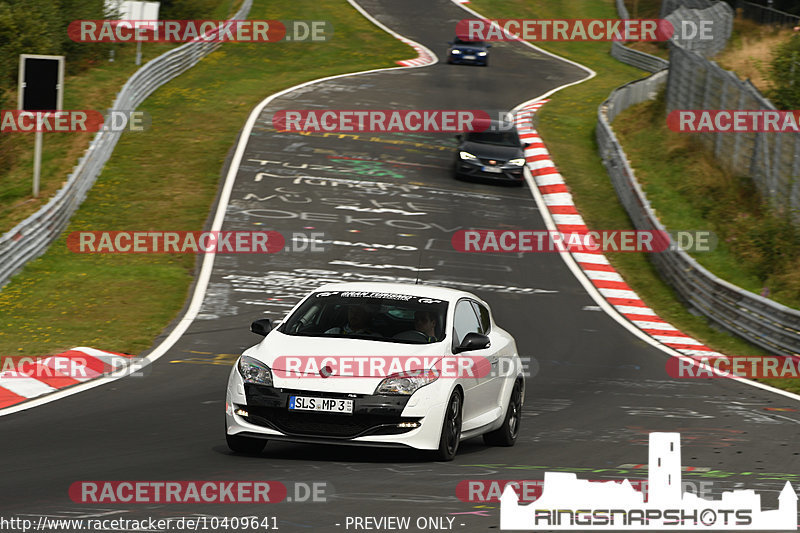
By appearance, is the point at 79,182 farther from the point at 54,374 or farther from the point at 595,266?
the point at 54,374

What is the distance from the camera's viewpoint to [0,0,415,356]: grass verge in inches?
674

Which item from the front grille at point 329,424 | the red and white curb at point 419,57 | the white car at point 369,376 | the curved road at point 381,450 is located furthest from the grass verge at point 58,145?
the front grille at point 329,424

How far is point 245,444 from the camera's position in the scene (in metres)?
9.37

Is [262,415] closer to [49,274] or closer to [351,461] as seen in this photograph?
[351,461]

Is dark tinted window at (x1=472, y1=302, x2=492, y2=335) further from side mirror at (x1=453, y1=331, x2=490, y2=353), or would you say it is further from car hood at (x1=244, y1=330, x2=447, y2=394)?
car hood at (x1=244, y1=330, x2=447, y2=394)

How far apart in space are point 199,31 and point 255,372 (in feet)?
134

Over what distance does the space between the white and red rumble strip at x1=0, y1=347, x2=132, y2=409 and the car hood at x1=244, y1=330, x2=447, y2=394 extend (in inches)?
138

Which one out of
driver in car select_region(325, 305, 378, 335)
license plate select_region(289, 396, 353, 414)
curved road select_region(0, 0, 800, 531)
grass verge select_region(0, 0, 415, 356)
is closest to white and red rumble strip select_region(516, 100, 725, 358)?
curved road select_region(0, 0, 800, 531)

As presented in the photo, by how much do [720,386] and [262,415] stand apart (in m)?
8.71

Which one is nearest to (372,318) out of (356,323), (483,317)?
(356,323)

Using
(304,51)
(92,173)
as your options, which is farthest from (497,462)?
(304,51)

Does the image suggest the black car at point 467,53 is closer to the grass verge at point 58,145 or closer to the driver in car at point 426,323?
the grass verge at point 58,145

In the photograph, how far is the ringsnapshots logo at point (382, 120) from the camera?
3616 cm

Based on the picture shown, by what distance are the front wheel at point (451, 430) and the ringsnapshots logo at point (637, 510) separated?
1.10 metres
